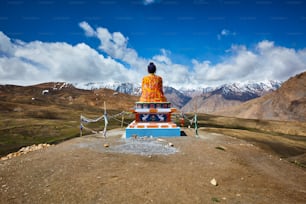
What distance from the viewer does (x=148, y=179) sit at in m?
9.59

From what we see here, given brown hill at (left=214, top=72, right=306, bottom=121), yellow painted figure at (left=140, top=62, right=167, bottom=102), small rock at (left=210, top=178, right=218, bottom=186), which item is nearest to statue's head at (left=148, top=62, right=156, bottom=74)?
yellow painted figure at (left=140, top=62, right=167, bottom=102)

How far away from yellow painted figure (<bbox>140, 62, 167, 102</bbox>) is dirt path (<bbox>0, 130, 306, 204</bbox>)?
1181 centimetres

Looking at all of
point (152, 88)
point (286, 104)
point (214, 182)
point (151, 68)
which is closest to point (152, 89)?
point (152, 88)

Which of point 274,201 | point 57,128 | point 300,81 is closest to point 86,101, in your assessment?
point 57,128

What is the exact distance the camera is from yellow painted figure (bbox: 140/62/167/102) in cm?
2564

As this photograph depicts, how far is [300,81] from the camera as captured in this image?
164 m

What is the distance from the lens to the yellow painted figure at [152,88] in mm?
25641

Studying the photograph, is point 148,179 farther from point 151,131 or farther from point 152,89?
point 152,89

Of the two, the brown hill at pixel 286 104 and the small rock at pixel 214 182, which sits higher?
the brown hill at pixel 286 104

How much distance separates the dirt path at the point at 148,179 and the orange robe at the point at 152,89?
11781mm

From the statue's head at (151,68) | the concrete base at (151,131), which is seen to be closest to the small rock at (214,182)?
the concrete base at (151,131)

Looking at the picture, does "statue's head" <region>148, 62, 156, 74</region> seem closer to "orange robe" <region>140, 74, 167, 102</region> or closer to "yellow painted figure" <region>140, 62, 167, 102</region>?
"yellow painted figure" <region>140, 62, 167, 102</region>

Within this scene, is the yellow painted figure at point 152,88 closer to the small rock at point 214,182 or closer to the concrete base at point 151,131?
the concrete base at point 151,131

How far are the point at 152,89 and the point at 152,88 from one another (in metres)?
0.13
